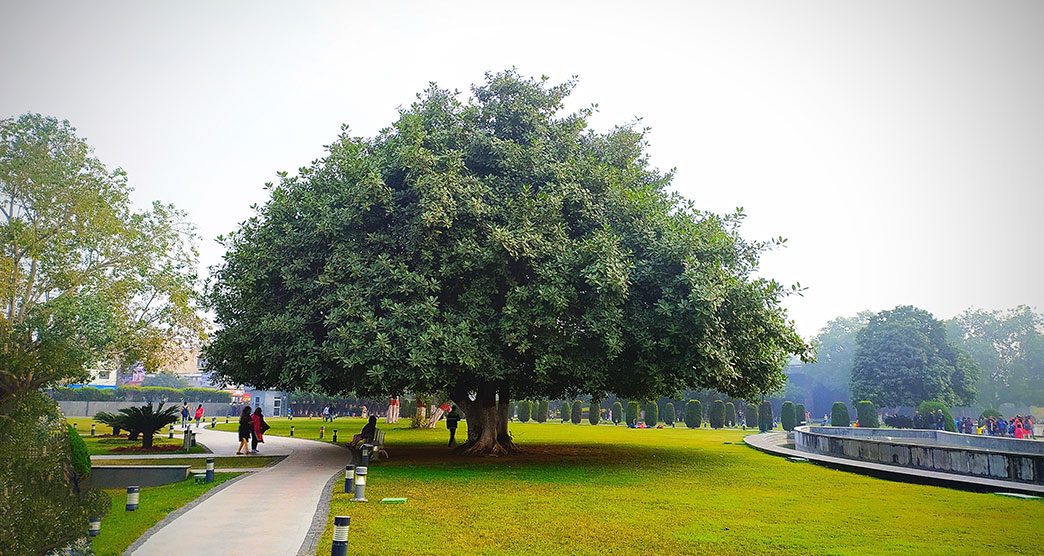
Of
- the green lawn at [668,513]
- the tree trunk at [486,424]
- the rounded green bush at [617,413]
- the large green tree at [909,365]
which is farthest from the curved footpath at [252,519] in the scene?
the large green tree at [909,365]

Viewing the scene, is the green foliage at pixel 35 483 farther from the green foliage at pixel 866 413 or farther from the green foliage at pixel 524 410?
the green foliage at pixel 524 410

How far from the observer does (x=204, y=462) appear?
21859 millimetres

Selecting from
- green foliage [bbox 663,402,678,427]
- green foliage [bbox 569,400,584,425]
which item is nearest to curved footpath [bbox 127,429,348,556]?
green foliage [bbox 569,400,584,425]

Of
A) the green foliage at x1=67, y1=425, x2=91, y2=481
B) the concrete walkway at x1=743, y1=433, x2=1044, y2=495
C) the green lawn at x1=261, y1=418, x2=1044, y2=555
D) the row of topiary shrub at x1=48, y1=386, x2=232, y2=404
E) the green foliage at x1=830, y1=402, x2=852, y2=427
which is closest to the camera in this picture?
the green lawn at x1=261, y1=418, x2=1044, y2=555

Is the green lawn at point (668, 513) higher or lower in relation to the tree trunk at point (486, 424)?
lower

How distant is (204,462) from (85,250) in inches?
745

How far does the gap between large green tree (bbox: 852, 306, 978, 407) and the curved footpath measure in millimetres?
62884

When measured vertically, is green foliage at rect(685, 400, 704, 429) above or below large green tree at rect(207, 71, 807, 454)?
below

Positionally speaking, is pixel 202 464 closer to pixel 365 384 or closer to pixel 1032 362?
pixel 365 384

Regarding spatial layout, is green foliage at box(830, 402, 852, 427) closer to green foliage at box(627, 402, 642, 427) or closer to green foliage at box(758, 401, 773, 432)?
green foliage at box(758, 401, 773, 432)

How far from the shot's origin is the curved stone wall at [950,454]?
16.3 m

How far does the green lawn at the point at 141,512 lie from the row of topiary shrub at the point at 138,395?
5598cm

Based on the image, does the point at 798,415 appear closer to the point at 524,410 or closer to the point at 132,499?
the point at 524,410

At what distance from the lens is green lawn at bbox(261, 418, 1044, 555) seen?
1018cm
